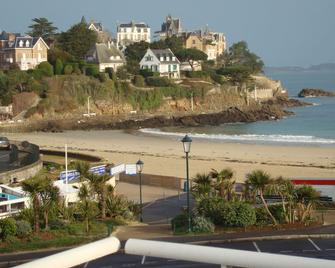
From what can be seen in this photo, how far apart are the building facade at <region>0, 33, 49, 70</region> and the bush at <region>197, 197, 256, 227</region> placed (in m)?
71.6

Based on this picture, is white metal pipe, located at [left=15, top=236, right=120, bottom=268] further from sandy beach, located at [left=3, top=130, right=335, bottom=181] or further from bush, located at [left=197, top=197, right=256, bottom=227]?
sandy beach, located at [left=3, top=130, right=335, bottom=181]

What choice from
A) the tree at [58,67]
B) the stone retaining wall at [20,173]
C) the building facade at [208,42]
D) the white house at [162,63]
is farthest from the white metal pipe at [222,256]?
the building facade at [208,42]

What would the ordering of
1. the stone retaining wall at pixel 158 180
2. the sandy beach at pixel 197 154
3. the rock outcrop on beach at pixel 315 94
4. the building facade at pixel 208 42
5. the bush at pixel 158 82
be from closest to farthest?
1. the stone retaining wall at pixel 158 180
2. the sandy beach at pixel 197 154
3. the bush at pixel 158 82
4. the building facade at pixel 208 42
5. the rock outcrop on beach at pixel 315 94

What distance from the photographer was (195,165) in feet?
128

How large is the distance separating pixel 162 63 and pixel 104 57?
9244 millimetres

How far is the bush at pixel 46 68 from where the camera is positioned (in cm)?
8006

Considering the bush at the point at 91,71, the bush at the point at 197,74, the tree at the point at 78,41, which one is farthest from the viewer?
the bush at the point at 197,74

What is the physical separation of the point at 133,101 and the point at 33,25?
1115 inches

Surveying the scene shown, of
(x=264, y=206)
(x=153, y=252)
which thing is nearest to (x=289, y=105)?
(x=264, y=206)

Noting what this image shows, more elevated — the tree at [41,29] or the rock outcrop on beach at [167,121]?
the tree at [41,29]

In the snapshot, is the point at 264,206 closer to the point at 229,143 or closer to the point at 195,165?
the point at 195,165

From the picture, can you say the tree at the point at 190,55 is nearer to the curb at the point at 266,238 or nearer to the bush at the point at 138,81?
the bush at the point at 138,81

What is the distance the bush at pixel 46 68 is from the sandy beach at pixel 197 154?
1759 cm

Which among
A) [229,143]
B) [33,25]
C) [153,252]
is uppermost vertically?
[33,25]
